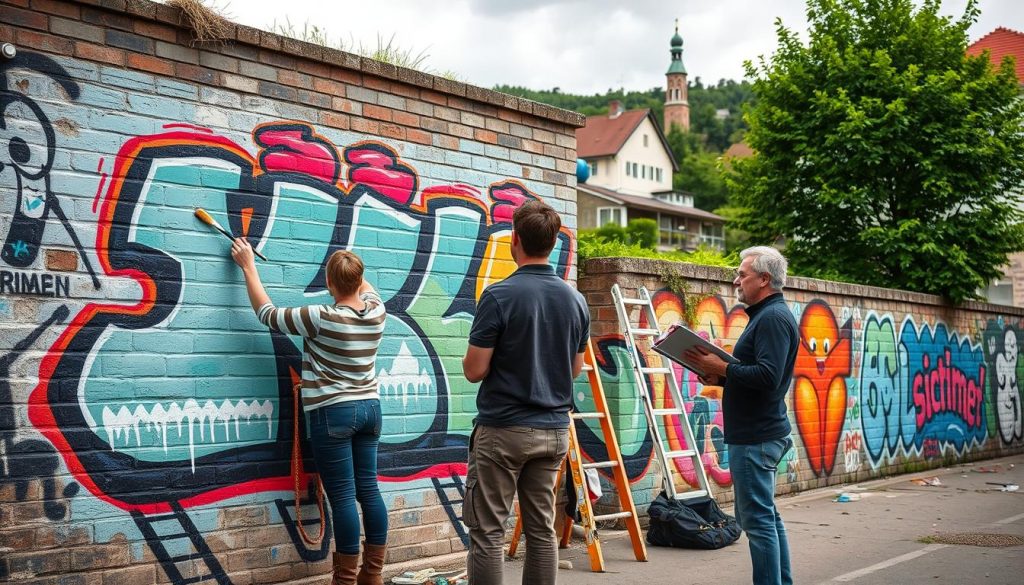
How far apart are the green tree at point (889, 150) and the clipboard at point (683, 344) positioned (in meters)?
10.7

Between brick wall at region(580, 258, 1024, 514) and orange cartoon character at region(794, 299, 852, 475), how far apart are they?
0.05 ft

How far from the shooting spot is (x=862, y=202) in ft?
50.7

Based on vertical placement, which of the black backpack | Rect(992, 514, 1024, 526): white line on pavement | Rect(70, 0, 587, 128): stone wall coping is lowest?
Rect(992, 514, 1024, 526): white line on pavement

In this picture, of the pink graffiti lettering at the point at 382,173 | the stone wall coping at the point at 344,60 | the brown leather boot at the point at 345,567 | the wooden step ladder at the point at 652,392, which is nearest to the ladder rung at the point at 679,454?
the wooden step ladder at the point at 652,392

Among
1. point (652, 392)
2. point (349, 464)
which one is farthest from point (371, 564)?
point (652, 392)

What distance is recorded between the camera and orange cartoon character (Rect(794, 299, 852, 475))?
1094 centimetres

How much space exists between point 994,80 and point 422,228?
13.0 m

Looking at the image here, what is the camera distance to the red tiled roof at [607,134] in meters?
72.6

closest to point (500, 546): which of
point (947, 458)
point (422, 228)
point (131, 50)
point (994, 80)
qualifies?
point (422, 228)

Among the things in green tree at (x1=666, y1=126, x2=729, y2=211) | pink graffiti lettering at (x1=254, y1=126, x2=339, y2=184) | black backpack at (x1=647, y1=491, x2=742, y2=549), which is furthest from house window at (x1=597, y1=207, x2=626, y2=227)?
pink graffiti lettering at (x1=254, y1=126, x2=339, y2=184)

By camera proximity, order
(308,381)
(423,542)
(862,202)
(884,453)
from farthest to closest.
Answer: (862,202) < (884,453) < (423,542) < (308,381)

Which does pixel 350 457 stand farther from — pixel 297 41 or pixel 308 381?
pixel 297 41

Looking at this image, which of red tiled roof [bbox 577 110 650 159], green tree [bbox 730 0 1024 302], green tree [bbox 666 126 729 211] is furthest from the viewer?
green tree [bbox 666 126 729 211]

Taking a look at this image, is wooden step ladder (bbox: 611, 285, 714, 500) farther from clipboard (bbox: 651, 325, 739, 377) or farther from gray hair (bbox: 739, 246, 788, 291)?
gray hair (bbox: 739, 246, 788, 291)
